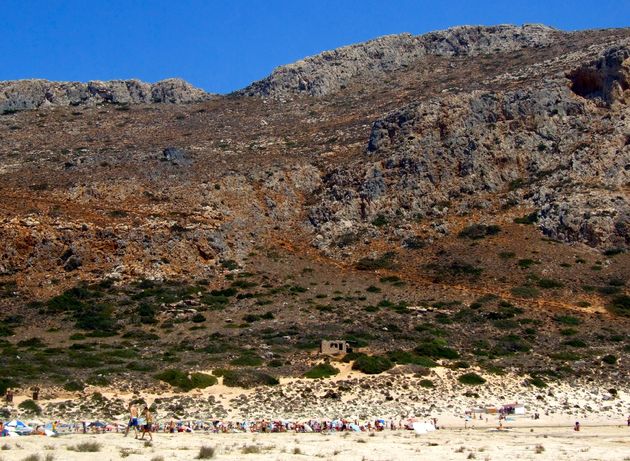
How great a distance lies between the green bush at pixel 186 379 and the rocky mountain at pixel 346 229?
73.0 inches

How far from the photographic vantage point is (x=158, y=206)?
70.5m

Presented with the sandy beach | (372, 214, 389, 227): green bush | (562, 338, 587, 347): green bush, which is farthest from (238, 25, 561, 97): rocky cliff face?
the sandy beach

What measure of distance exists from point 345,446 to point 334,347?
18606mm

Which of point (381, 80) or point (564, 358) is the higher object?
point (381, 80)

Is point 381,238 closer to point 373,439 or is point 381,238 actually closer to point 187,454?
point 373,439

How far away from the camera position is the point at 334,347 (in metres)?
46.1

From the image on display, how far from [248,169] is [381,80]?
36023mm

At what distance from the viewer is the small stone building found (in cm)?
4581

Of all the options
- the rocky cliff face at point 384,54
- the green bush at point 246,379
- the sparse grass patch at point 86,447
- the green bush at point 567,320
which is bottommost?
the sparse grass patch at point 86,447

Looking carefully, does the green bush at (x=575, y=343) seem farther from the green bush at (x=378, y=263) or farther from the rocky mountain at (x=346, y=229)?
the green bush at (x=378, y=263)

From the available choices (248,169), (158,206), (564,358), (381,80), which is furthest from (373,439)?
(381,80)

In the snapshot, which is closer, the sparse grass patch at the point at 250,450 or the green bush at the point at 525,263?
the sparse grass patch at the point at 250,450

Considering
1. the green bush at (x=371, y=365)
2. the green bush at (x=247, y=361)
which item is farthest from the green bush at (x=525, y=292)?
the green bush at (x=247, y=361)

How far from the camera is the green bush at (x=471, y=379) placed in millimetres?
42188
